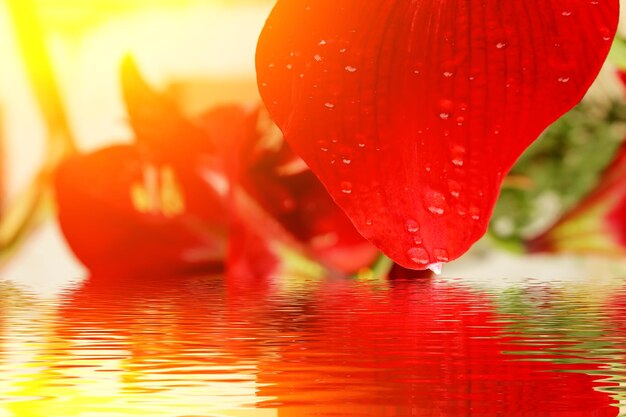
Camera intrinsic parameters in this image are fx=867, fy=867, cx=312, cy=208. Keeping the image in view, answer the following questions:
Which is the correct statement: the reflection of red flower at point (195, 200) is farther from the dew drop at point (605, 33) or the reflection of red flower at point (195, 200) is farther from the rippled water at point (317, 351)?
the dew drop at point (605, 33)

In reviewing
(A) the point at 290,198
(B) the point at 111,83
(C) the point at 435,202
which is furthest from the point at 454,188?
(B) the point at 111,83

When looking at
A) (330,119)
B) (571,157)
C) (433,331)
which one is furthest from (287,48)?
(571,157)

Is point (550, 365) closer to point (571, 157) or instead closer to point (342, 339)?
point (342, 339)

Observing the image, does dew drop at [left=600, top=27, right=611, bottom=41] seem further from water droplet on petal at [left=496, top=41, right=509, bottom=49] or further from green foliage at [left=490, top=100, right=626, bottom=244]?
green foliage at [left=490, top=100, right=626, bottom=244]

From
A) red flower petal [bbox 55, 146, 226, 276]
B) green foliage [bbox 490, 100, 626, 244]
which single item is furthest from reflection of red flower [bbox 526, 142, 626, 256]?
red flower petal [bbox 55, 146, 226, 276]

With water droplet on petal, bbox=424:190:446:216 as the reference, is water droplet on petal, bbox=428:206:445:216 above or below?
below

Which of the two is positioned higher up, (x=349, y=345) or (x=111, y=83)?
(x=111, y=83)

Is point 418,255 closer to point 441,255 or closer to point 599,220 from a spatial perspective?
point 441,255
